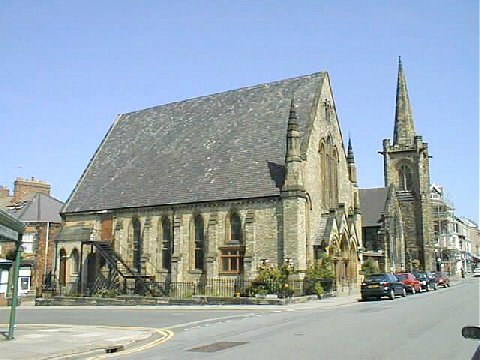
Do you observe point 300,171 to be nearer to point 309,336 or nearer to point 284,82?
point 284,82

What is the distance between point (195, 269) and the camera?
37.5 m

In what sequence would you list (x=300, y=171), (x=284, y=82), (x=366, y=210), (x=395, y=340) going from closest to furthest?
(x=395, y=340) → (x=300, y=171) → (x=284, y=82) → (x=366, y=210)

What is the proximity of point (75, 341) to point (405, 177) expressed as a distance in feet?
216

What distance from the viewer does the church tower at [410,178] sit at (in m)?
71.6

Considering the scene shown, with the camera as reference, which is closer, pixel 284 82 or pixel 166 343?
pixel 166 343

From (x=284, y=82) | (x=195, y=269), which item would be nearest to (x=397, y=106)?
(x=284, y=82)

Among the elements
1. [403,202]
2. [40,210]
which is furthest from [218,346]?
[403,202]

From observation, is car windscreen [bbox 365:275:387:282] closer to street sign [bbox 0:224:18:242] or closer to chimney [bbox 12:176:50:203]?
street sign [bbox 0:224:18:242]

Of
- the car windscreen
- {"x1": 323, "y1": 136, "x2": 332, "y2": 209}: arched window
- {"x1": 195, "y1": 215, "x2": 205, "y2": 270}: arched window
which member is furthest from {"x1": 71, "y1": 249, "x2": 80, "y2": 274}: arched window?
the car windscreen

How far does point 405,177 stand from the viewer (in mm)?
75375

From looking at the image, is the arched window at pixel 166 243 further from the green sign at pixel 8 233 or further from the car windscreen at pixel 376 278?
the green sign at pixel 8 233

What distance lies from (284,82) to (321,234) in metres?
12.0

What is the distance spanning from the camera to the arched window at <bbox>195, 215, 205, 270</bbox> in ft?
123

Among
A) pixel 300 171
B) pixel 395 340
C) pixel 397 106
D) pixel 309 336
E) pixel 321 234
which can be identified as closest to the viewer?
pixel 395 340
